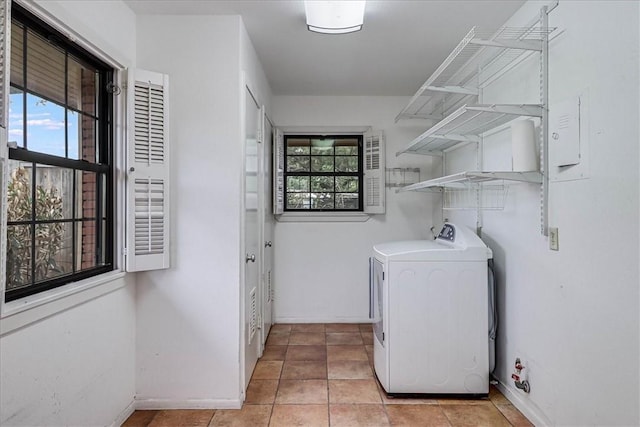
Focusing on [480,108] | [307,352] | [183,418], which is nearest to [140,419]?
[183,418]

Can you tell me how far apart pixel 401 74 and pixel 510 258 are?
1.94 m

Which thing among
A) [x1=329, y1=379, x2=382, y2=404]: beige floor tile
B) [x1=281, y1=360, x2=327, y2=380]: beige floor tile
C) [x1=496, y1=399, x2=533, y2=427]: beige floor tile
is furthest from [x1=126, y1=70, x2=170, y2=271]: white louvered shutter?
[x1=496, y1=399, x2=533, y2=427]: beige floor tile

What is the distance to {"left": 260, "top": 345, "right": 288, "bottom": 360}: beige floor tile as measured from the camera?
320 cm

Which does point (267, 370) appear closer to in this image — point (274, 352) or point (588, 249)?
point (274, 352)

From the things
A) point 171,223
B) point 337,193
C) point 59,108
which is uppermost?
point 59,108

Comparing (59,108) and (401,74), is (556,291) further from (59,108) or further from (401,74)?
(59,108)

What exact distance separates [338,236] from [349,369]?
5.12 ft

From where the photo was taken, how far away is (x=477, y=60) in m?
2.83

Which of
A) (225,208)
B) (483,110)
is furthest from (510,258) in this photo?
(225,208)

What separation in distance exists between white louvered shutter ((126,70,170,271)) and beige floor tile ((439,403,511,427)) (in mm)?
1983

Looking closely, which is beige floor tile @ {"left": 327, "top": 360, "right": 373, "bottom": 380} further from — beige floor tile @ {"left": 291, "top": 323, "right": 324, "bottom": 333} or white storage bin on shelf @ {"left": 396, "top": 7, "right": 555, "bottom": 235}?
white storage bin on shelf @ {"left": 396, "top": 7, "right": 555, "bottom": 235}

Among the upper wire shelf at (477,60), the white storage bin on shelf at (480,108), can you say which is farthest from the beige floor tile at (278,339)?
the upper wire shelf at (477,60)

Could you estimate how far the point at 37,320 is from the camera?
5.10 ft

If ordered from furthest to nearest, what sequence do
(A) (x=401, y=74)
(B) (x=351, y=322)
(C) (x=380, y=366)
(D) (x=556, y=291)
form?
(B) (x=351, y=322) < (A) (x=401, y=74) < (C) (x=380, y=366) < (D) (x=556, y=291)
